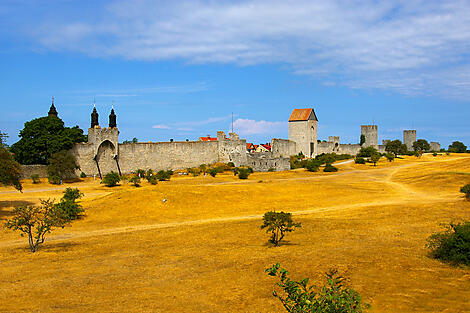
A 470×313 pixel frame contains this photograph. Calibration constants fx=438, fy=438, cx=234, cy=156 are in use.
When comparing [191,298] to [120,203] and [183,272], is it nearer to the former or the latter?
[183,272]

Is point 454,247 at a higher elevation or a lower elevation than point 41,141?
lower

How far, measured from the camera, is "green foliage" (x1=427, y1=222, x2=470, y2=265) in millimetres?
11332

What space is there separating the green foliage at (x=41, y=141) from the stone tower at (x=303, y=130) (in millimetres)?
33314

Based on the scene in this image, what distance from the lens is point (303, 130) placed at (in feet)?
212

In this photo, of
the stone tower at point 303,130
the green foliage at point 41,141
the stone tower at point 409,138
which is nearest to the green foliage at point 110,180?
the green foliage at point 41,141

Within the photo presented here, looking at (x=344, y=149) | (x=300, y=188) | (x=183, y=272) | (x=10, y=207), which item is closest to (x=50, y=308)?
(x=183, y=272)

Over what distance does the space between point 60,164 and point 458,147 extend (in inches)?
2766

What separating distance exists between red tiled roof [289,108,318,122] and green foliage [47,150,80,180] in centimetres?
3548

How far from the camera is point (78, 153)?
4234 cm

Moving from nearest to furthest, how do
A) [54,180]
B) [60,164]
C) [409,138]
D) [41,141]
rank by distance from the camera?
[54,180]
[60,164]
[41,141]
[409,138]

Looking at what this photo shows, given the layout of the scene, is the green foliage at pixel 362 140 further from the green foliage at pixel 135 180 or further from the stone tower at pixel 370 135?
the green foliage at pixel 135 180

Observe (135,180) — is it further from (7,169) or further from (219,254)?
(219,254)

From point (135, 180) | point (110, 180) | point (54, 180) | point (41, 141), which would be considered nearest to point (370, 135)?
point (135, 180)

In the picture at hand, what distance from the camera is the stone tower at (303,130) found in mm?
64688
